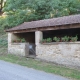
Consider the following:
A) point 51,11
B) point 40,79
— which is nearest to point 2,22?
point 51,11

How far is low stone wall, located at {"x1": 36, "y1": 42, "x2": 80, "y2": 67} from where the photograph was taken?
1104 centimetres

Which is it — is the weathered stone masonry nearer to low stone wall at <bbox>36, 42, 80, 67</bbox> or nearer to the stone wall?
low stone wall at <bbox>36, 42, 80, 67</bbox>

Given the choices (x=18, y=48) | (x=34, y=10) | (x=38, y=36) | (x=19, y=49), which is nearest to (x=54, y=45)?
(x=38, y=36)

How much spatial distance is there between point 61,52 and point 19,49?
4554 millimetres

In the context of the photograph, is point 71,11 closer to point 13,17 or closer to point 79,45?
point 13,17

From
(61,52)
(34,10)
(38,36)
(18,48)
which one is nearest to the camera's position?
(61,52)

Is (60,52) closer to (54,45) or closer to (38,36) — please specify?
(54,45)

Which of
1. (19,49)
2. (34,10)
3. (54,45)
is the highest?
(34,10)

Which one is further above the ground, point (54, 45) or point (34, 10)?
point (34, 10)

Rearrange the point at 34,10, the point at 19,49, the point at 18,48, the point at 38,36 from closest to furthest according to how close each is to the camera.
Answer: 1. the point at 38,36
2. the point at 19,49
3. the point at 18,48
4. the point at 34,10

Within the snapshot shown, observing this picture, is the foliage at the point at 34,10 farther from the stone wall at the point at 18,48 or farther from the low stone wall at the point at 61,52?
the low stone wall at the point at 61,52

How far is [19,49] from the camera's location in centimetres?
1526

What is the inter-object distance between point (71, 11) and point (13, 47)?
31.7ft

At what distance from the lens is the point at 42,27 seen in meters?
13.1
